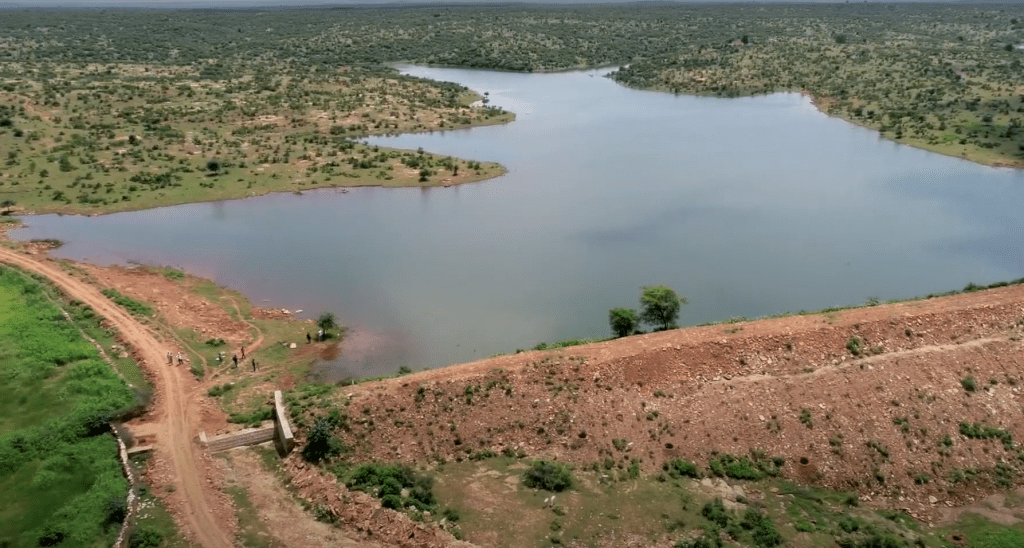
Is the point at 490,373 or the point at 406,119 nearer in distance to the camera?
the point at 490,373

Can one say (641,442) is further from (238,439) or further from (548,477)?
(238,439)

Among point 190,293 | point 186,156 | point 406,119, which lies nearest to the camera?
point 190,293

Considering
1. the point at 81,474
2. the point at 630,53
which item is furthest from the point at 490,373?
the point at 630,53

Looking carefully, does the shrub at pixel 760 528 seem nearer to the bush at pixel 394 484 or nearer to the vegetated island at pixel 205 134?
the bush at pixel 394 484

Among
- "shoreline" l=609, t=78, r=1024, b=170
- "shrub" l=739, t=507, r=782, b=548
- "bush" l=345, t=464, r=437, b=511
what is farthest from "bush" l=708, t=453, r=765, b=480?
"shoreline" l=609, t=78, r=1024, b=170

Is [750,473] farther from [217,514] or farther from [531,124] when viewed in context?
[531,124]

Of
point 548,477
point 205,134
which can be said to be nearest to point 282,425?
point 548,477

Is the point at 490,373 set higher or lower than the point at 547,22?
lower

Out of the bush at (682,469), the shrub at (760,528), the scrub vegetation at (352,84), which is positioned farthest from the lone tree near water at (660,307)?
the scrub vegetation at (352,84)
